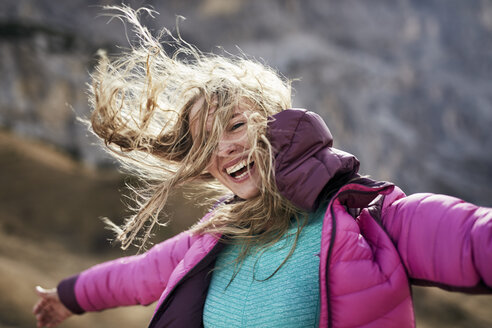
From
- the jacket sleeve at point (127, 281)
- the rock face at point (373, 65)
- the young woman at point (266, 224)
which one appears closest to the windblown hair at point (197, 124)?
the young woman at point (266, 224)

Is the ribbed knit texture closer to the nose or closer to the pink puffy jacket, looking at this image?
the pink puffy jacket

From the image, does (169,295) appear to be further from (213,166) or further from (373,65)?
(373,65)

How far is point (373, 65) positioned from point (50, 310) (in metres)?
3.76

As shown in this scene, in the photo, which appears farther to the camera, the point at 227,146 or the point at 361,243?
the point at 227,146

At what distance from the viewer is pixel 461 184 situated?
418 cm

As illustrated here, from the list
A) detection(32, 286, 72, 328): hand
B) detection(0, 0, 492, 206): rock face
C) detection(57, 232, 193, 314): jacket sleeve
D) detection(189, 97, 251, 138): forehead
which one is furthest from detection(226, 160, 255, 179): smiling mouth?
detection(0, 0, 492, 206): rock face

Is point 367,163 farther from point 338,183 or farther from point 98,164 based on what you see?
point 338,183

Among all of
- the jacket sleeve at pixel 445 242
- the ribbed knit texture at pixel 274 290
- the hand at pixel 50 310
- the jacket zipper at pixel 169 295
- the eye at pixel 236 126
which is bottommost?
the jacket sleeve at pixel 445 242

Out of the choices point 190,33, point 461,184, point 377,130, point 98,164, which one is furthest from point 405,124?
point 98,164

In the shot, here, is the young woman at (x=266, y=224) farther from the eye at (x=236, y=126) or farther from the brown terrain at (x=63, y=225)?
the brown terrain at (x=63, y=225)

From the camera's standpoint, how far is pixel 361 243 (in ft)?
2.59

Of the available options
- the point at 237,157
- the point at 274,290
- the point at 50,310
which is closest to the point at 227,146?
the point at 237,157

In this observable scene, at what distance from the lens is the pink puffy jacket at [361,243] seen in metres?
0.70

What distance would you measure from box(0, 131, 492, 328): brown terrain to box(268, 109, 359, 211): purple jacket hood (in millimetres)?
1950
